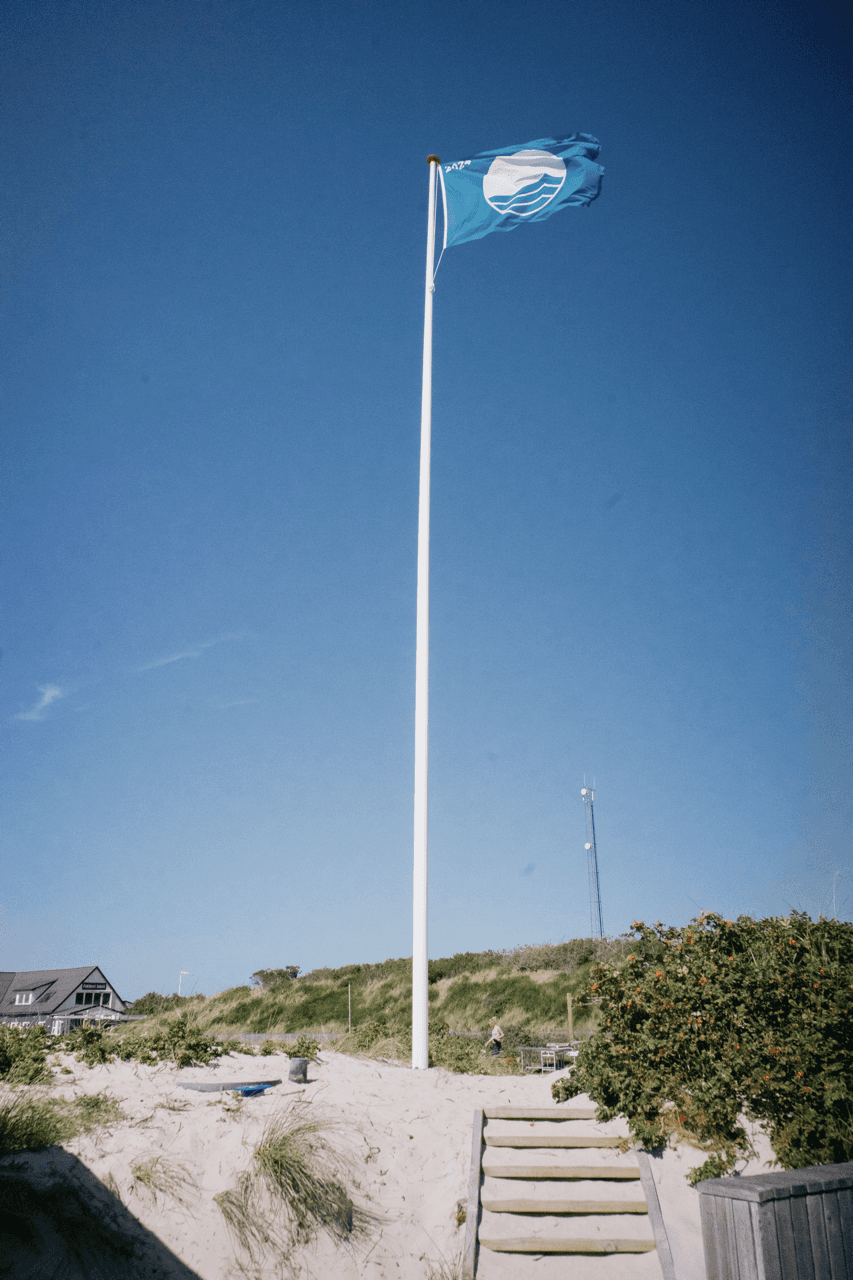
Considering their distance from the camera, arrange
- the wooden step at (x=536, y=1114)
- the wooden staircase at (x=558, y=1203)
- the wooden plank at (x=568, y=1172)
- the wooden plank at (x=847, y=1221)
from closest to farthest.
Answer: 1. the wooden plank at (x=847, y=1221)
2. the wooden staircase at (x=558, y=1203)
3. the wooden plank at (x=568, y=1172)
4. the wooden step at (x=536, y=1114)

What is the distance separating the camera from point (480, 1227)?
7.05 m

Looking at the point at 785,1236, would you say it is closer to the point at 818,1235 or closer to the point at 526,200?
the point at 818,1235

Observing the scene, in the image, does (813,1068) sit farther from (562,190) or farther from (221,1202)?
(562,190)

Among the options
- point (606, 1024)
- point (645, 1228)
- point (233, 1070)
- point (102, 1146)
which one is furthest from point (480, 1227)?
point (233, 1070)

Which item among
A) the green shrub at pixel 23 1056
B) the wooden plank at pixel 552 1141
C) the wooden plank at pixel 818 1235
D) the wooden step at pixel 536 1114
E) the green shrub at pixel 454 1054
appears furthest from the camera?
the green shrub at pixel 454 1054

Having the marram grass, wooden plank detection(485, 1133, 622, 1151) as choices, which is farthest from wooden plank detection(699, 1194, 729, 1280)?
the marram grass

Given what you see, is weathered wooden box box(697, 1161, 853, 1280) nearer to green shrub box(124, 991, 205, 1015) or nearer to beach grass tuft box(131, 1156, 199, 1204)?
beach grass tuft box(131, 1156, 199, 1204)

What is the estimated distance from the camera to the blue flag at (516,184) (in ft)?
50.7

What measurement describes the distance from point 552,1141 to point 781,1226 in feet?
9.74

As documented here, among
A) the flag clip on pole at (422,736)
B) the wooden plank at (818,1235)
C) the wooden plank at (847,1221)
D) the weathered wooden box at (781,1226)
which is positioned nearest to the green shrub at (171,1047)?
the flag clip on pole at (422,736)

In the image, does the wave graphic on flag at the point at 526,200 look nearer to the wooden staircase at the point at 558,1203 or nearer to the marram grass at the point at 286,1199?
the wooden staircase at the point at 558,1203

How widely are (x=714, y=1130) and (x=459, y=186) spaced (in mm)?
16493

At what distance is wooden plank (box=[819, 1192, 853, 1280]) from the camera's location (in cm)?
593

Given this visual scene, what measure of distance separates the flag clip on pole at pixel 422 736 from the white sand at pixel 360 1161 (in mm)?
760
